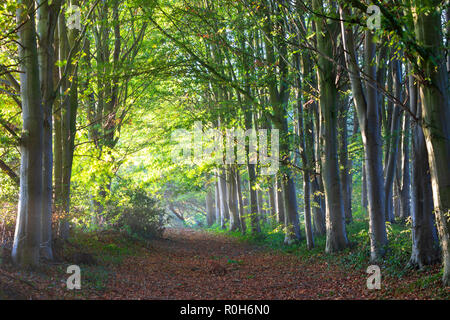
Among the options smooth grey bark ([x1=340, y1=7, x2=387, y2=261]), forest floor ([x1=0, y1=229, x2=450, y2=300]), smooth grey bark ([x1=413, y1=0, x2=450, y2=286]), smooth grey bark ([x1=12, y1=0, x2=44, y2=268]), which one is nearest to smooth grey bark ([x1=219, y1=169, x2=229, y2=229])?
forest floor ([x1=0, y1=229, x2=450, y2=300])

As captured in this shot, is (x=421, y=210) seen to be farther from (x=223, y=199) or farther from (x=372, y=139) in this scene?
(x=223, y=199)

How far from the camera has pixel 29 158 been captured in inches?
325

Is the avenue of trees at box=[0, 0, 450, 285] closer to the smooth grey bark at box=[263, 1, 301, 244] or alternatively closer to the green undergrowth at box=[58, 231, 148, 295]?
the smooth grey bark at box=[263, 1, 301, 244]

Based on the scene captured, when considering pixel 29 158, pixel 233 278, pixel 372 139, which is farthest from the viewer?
pixel 233 278

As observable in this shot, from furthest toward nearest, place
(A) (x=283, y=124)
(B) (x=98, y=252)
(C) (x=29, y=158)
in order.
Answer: (A) (x=283, y=124) < (B) (x=98, y=252) < (C) (x=29, y=158)

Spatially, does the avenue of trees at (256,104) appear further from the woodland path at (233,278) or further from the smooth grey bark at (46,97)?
the woodland path at (233,278)

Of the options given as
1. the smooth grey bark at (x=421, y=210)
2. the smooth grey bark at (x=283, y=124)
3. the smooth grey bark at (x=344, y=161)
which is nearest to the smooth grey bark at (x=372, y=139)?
the smooth grey bark at (x=421, y=210)

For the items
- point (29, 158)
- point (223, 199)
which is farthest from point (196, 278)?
point (223, 199)

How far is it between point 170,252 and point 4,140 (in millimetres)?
8529

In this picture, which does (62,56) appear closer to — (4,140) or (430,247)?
(4,140)

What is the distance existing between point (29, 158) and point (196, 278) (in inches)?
197

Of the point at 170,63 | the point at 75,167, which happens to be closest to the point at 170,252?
the point at 75,167

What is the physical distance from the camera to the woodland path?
790 cm

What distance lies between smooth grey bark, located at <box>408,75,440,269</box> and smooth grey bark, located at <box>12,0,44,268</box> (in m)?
7.86
